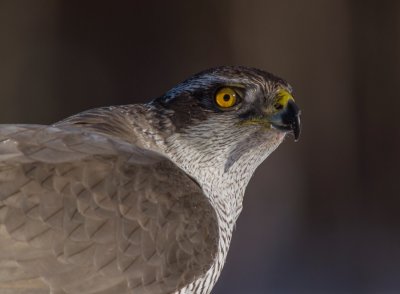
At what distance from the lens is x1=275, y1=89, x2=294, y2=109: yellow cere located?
3.71m

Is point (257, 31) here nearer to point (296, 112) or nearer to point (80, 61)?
point (80, 61)

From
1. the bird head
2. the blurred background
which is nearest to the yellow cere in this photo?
the bird head

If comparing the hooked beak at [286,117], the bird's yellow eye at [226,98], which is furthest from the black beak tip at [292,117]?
the bird's yellow eye at [226,98]

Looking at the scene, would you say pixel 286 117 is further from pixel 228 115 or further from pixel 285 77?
pixel 285 77

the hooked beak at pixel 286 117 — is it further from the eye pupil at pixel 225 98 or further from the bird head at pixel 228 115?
the eye pupil at pixel 225 98

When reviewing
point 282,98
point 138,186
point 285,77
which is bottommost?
point 285,77

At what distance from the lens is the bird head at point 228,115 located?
372cm

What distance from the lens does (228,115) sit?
3.74 m

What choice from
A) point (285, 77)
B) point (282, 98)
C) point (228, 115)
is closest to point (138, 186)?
point (228, 115)

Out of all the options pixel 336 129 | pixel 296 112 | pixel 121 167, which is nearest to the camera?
pixel 121 167

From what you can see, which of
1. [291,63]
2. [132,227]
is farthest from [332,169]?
[132,227]

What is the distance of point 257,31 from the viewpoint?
23.0 ft

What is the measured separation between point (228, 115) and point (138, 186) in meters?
0.51

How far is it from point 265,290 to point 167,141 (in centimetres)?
322
